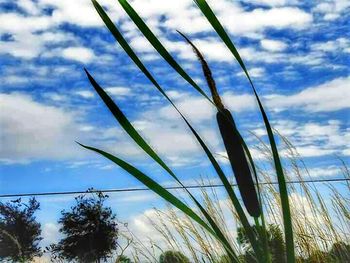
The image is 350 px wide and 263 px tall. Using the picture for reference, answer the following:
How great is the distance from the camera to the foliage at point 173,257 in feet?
7.44

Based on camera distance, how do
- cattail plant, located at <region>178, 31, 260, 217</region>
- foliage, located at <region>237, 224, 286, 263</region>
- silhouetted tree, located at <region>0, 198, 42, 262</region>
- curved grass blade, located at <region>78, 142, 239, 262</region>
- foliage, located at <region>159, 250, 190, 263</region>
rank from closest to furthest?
curved grass blade, located at <region>78, 142, 239, 262</region>, cattail plant, located at <region>178, 31, 260, 217</region>, foliage, located at <region>237, 224, 286, 263</region>, foliage, located at <region>159, 250, 190, 263</region>, silhouetted tree, located at <region>0, 198, 42, 262</region>

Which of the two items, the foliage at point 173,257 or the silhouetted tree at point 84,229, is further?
the silhouetted tree at point 84,229

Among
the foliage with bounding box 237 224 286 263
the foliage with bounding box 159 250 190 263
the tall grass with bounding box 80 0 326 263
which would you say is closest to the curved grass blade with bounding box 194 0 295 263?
the tall grass with bounding box 80 0 326 263

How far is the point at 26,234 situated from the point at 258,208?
952 centimetres

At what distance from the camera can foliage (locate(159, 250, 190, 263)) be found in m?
2.27

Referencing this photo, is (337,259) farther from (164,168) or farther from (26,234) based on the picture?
(26,234)

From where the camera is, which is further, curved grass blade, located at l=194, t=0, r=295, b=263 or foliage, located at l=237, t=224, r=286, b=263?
foliage, located at l=237, t=224, r=286, b=263

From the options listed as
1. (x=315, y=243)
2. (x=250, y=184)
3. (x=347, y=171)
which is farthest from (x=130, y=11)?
(x=347, y=171)

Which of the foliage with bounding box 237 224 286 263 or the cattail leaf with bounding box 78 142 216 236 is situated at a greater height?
the foliage with bounding box 237 224 286 263

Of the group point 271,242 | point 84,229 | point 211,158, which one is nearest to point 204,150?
point 211,158

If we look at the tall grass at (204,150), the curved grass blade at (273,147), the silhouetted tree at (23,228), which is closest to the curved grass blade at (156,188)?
the tall grass at (204,150)

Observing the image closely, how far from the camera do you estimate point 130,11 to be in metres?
0.94

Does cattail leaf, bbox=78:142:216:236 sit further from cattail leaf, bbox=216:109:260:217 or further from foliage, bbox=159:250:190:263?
foliage, bbox=159:250:190:263

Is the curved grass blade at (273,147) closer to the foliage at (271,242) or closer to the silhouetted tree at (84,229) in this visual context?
the foliage at (271,242)
